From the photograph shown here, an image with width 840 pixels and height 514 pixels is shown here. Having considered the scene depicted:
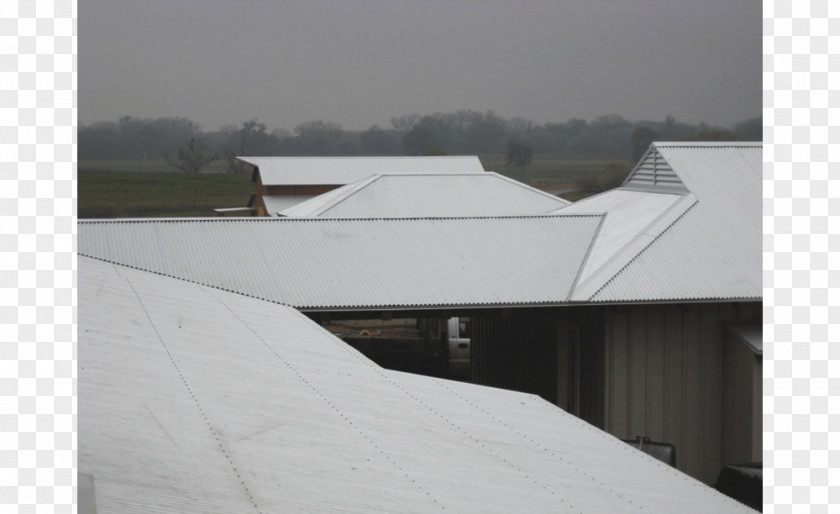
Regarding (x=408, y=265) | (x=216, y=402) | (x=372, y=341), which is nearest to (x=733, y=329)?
(x=408, y=265)

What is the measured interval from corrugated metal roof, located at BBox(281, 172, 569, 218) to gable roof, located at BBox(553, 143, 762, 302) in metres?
6.82

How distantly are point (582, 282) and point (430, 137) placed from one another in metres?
51.3

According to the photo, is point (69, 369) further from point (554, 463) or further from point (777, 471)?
point (554, 463)

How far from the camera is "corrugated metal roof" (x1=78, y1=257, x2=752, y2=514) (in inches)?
203

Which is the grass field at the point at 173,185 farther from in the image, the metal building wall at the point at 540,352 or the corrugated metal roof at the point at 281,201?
the metal building wall at the point at 540,352

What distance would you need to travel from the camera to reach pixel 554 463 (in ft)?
23.3

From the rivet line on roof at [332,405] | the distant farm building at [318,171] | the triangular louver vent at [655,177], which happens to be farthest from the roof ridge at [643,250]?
the distant farm building at [318,171]

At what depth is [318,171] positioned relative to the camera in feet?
127

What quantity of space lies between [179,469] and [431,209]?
811 inches

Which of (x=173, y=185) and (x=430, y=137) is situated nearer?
(x=173, y=185)

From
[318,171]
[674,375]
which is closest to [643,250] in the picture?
[674,375]

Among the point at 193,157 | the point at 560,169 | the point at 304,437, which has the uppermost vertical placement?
the point at 193,157

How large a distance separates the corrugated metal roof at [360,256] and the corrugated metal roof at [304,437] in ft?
13.5

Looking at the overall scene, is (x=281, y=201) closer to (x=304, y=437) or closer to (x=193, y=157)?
(x=193, y=157)
